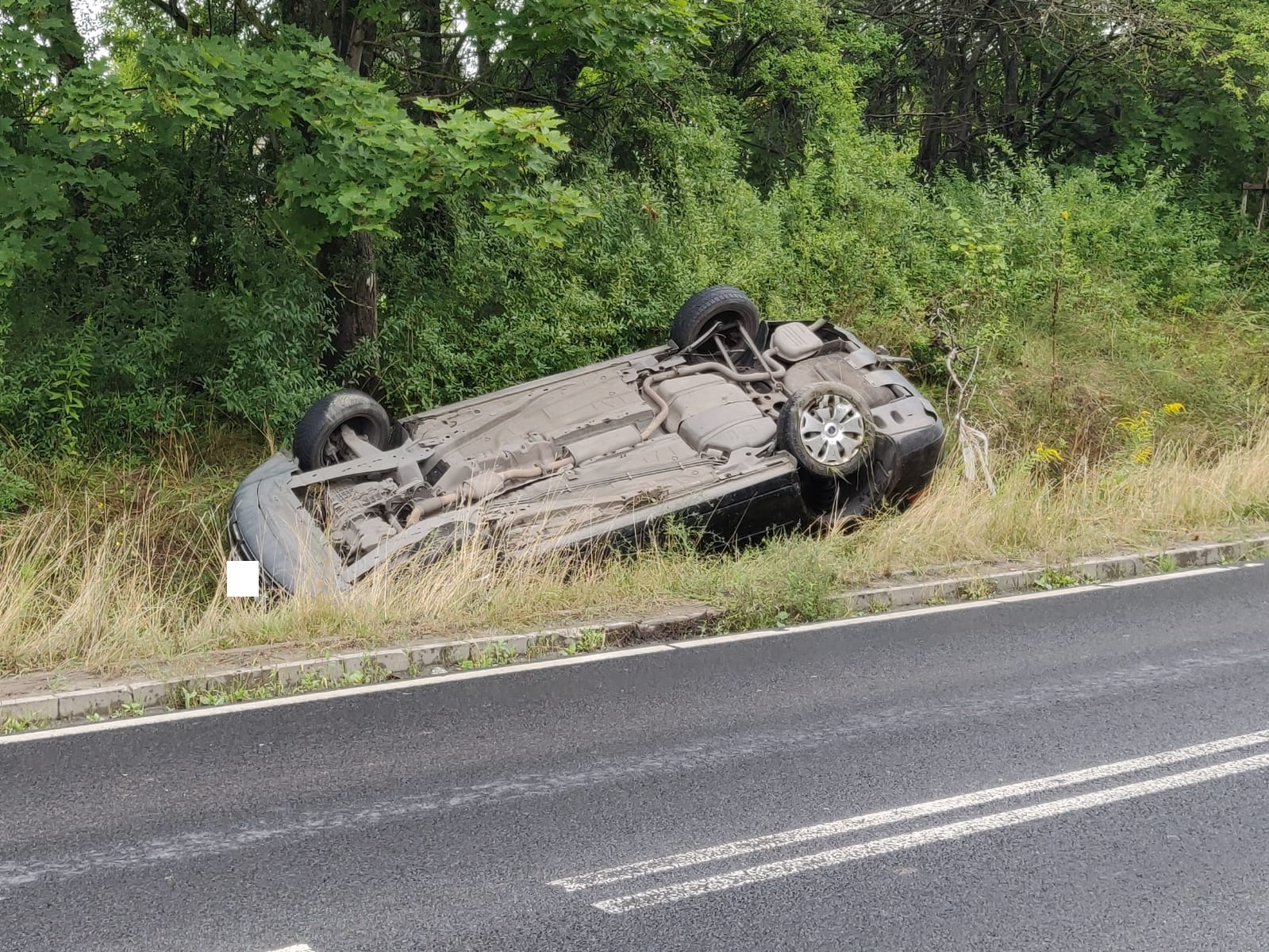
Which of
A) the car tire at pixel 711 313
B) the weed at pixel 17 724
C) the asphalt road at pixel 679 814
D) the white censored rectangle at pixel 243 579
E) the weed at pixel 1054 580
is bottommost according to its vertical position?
the weed at pixel 1054 580

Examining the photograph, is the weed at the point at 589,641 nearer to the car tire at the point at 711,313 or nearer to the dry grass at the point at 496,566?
the dry grass at the point at 496,566

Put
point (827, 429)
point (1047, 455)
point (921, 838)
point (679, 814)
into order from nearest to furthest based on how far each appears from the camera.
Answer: point (921, 838) < point (679, 814) < point (827, 429) < point (1047, 455)

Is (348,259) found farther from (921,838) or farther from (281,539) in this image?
(921,838)

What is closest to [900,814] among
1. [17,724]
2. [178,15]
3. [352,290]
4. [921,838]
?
[921,838]

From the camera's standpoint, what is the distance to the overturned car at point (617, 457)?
852cm

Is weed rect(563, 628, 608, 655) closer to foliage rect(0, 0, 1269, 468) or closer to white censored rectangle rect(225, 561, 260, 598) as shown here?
white censored rectangle rect(225, 561, 260, 598)

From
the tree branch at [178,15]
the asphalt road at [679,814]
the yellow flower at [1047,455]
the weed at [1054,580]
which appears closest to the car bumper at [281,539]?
the asphalt road at [679,814]

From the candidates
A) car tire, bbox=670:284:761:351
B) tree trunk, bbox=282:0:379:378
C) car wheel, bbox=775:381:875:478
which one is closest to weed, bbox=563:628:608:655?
car wheel, bbox=775:381:875:478

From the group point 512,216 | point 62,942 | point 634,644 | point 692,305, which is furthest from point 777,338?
point 62,942

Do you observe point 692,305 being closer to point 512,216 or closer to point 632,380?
point 632,380

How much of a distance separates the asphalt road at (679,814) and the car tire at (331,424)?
3.72m

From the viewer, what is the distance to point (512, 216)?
34.5 ft

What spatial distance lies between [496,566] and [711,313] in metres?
4.10

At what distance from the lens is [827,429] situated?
979 cm
